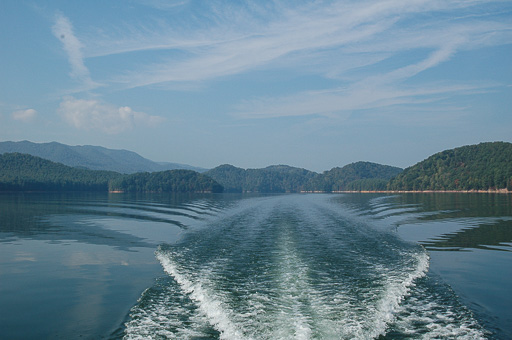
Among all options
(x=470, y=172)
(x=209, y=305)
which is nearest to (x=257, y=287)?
(x=209, y=305)

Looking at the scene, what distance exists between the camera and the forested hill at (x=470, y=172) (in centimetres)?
13450

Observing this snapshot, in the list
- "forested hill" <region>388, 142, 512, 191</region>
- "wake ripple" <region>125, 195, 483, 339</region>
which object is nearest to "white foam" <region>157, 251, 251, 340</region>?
"wake ripple" <region>125, 195, 483, 339</region>

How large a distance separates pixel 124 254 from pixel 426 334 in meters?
14.9

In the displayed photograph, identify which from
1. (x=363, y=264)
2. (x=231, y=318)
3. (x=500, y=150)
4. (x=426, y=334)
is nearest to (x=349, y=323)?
(x=426, y=334)

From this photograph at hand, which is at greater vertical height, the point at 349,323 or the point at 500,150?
the point at 500,150

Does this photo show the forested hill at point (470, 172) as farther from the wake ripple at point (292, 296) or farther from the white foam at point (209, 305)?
the white foam at point (209, 305)

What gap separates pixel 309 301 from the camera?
10.7 m

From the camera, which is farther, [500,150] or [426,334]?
[500,150]

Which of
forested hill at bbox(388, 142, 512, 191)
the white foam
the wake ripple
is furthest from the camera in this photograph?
forested hill at bbox(388, 142, 512, 191)

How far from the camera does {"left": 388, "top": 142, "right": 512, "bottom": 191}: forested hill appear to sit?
134 meters

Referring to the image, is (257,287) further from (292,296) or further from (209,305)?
(209,305)

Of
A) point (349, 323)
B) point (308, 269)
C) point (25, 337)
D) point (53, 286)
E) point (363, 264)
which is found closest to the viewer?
point (25, 337)

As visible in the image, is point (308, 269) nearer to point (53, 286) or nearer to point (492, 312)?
point (492, 312)

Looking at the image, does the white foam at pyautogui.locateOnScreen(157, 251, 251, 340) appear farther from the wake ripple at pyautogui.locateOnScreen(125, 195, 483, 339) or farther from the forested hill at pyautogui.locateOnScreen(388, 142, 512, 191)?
the forested hill at pyautogui.locateOnScreen(388, 142, 512, 191)
